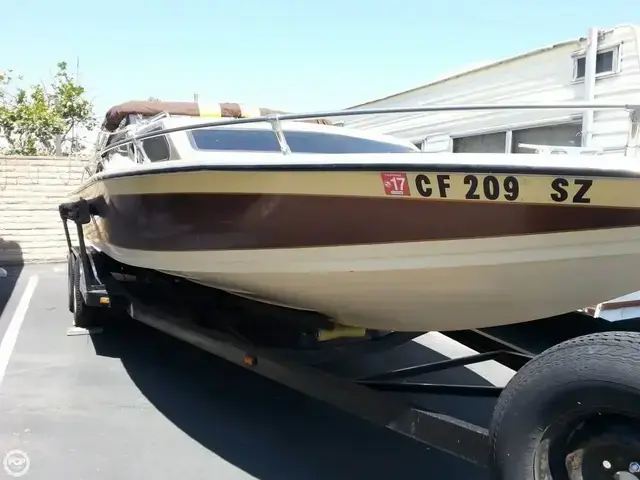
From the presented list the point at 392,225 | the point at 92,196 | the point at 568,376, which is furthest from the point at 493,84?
the point at 568,376

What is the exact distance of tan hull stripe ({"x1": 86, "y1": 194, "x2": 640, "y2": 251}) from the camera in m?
2.29

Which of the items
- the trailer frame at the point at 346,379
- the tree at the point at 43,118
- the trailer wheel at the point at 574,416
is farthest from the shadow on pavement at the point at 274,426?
the tree at the point at 43,118

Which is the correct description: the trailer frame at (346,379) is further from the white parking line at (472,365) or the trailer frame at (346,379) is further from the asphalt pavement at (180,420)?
the white parking line at (472,365)

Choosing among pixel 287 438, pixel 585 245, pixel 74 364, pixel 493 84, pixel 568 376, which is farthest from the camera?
pixel 493 84

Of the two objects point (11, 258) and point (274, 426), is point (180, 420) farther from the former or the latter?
point (11, 258)

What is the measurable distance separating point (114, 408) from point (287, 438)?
109 cm

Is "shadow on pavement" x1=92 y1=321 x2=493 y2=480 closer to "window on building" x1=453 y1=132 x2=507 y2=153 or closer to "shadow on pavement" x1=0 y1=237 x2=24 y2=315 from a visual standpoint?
"window on building" x1=453 y1=132 x2=507 y2=153

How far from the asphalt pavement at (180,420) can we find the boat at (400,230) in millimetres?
682

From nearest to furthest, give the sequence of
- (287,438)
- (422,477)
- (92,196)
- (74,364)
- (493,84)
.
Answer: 1. (422,477)
2. (287,438)
3. (74,364)
4. (92,196)
5. (493,84)

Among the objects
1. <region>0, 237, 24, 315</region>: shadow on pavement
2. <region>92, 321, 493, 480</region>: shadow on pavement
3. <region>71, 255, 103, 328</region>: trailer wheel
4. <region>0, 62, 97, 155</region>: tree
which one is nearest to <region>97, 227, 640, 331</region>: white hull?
<region>92, 321, 493, 480</region>: shadow on pavement

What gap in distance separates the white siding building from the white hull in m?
3.02

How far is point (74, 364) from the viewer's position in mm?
4484

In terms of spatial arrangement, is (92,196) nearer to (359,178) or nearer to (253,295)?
(253,295)

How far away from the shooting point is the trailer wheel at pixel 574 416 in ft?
6.35
